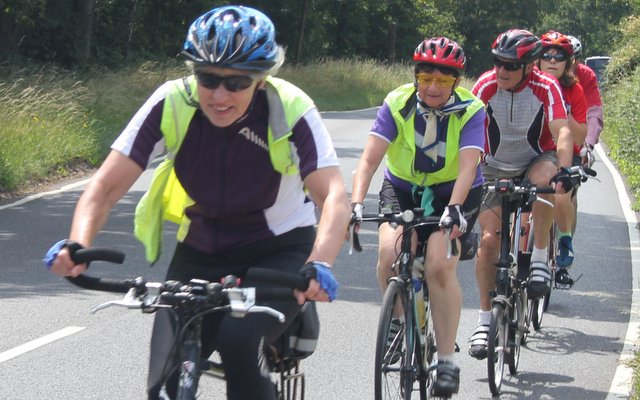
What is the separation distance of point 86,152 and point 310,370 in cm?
1239

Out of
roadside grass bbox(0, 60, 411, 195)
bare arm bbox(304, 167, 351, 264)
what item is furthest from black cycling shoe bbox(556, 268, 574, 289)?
roadside grass bbox(0, 60, 411, 195)

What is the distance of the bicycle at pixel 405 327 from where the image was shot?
5.54 m

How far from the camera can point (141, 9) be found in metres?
51.9

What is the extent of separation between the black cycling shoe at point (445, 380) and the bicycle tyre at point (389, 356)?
8.5 inches

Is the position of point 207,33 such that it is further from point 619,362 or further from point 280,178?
point 619,362

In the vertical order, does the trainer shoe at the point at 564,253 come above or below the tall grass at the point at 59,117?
above

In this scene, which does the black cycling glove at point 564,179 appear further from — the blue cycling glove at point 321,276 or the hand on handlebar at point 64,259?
the hand on handlebar at point 64,259

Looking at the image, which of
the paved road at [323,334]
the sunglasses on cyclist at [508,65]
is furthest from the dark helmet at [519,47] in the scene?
the paved road at [323,334]

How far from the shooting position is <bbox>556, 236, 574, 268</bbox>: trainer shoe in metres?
9.38

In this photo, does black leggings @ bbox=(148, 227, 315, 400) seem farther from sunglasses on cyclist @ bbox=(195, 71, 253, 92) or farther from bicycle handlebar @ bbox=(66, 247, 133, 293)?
sunglasses on cyclist @ bbox=(195, 71, 253, 92)

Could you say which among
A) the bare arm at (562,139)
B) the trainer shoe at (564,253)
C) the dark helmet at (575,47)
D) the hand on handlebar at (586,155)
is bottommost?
the trainer shoe at (564,253)

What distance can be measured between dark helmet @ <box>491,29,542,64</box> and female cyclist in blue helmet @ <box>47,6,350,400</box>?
10.3ft

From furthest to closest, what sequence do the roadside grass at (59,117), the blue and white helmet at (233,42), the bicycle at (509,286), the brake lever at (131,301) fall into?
the roadside grass at (59,117)
the bicycle at (509,286)
the blue and white helmet at (233,42)
the brake lever at (131,301)

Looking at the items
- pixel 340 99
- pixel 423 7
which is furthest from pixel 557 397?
pixel 423 7
